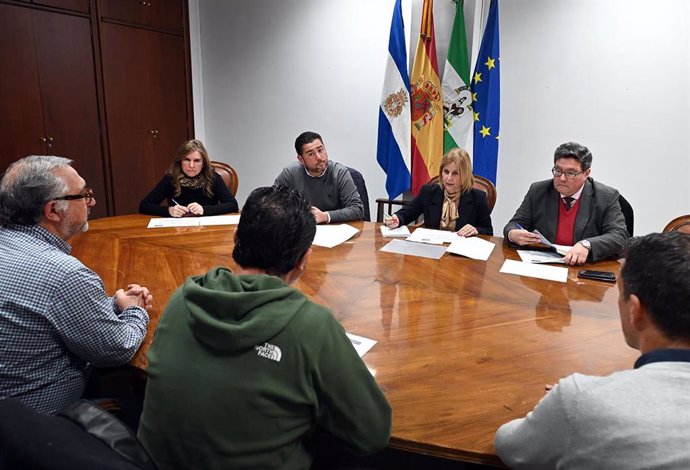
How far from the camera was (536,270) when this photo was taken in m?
2.19

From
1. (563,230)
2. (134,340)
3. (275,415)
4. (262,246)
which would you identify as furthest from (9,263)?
(563,230)

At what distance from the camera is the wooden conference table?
46.4 inches

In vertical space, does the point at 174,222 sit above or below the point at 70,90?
below

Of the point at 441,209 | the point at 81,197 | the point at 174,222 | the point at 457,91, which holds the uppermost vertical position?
the point at 457,91

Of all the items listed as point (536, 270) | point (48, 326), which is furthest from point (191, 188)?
point (536, 270)

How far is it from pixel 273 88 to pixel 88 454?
464 cm

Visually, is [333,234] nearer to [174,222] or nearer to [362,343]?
[174,222]

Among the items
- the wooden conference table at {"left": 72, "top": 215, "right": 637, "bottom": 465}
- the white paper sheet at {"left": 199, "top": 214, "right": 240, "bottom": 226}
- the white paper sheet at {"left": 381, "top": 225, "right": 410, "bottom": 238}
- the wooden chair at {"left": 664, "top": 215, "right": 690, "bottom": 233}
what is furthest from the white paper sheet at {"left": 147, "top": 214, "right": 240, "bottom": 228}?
the wooden chair at {"left": 664, "top": 215, "right": 690, "bottom": 233}

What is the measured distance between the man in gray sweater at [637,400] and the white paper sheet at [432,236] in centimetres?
164

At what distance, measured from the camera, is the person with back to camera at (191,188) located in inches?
131

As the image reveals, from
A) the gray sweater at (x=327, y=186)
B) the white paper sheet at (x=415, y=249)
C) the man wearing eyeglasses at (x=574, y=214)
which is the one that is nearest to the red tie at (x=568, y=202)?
the man wearing eyeglasses at (x=574, y=214)

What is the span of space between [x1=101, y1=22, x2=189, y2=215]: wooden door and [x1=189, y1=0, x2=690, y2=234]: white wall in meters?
0.41

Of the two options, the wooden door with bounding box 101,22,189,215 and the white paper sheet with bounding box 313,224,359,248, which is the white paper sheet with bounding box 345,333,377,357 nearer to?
the white paper sheet with bounding box 313,224,359,248

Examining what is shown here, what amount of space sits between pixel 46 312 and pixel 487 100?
11.1ft
